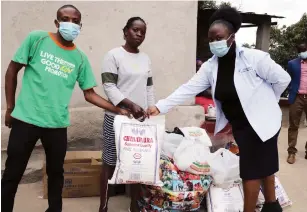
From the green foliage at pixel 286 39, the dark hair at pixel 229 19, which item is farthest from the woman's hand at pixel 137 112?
the green foliage at pixel 286 39

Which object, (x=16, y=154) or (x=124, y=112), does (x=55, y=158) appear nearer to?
(x=16, y=154)

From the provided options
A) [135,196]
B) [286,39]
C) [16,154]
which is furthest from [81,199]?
Answer: [286,39]

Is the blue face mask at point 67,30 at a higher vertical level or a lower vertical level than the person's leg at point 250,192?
higher

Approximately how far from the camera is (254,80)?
94.4 inches

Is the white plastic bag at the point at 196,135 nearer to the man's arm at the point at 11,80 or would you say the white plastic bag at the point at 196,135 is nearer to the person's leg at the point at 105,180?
the person's leg at the point at 105,180

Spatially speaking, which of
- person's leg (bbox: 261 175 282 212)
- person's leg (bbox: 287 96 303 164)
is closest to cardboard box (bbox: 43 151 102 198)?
person's leg (bbox: 261 175 282 212)

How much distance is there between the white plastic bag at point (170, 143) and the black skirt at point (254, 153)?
877mm

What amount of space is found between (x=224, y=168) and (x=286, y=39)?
11.8 metres

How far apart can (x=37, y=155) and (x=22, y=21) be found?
1464 mm

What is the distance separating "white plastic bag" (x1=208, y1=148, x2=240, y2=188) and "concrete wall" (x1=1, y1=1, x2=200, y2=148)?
41.5 inches

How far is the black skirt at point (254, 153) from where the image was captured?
245cm

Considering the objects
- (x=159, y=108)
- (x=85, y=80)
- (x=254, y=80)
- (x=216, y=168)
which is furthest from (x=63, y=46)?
(x=216, y=168)

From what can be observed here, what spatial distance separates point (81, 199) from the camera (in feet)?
11.5

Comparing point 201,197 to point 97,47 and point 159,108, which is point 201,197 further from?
point 97,47
